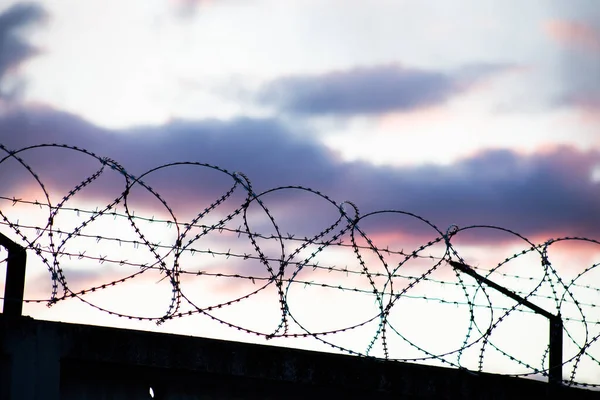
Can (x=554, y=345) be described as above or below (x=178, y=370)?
above

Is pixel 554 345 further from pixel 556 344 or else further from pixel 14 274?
pixel 14 274

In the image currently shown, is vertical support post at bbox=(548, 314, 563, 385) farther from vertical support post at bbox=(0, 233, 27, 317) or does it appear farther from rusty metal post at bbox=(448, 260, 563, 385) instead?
vertical support post at bbox=(0, 233, 27, 317)

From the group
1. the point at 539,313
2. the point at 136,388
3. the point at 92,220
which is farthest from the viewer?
the point at 539,313

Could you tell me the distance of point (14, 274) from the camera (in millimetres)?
9570

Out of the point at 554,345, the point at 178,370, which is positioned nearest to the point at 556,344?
the point at 554,345

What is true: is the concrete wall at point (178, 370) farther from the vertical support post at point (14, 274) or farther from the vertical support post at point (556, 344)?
the vertical support post at point (556, 344)

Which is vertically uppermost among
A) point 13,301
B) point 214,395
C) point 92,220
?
point 92,220

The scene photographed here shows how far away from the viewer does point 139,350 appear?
975 centimetres

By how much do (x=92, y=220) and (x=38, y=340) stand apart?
1.21 m

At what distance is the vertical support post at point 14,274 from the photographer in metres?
9.57

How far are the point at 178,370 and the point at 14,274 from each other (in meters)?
1.73

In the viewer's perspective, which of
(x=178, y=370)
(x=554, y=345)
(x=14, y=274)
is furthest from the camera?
(x=554, y=345)

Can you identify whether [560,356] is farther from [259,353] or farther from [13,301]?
[13,301]

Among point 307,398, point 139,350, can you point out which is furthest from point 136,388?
point 307,398
